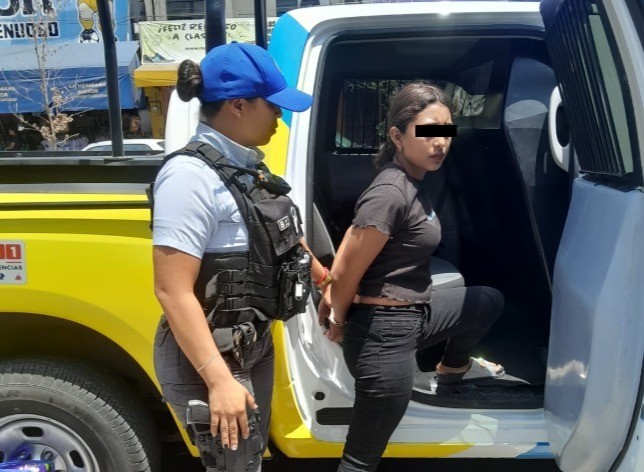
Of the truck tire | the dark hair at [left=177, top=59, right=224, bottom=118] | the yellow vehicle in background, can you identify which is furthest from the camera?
the truck tire

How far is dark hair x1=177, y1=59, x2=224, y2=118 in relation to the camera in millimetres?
1518

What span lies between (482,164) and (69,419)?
2.53m

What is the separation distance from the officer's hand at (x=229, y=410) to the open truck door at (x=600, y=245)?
940 millimetres

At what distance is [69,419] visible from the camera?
203cm

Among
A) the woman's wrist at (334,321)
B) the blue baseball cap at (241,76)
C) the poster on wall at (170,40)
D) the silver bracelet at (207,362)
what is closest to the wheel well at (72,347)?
the woman's wrist at (334,321)

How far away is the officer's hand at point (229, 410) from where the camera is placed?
4.77ft

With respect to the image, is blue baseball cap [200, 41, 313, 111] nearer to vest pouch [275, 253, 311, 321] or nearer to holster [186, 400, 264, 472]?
vest pouch [275, 253, 311, 321]

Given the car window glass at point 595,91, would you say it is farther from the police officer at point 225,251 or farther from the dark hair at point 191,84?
the dark hair at point 191,84

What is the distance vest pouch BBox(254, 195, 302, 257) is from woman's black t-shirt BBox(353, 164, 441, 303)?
1.15 ft

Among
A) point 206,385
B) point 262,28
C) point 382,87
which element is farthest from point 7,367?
point 382,87

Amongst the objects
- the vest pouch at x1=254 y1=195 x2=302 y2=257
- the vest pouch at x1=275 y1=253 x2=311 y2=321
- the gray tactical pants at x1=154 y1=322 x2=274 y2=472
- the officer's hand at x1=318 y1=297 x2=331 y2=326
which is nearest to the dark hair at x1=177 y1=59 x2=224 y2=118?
the vest pouch at x1=254 y1=195 x2=302 y2=257

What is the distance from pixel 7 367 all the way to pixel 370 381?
1177mm

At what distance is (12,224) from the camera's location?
1909 mm

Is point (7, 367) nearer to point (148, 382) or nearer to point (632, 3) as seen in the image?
point (148, 382)
